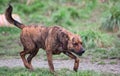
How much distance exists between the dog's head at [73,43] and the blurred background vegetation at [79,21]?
3.34 meters

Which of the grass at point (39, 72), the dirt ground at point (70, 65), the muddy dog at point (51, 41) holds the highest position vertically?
the muddy dog at point (51, 41)

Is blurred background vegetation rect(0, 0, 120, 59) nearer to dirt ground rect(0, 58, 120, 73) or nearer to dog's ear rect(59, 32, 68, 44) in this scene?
dirt ground rect(0, 58, 120, 73)

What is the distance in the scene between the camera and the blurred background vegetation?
535 inches

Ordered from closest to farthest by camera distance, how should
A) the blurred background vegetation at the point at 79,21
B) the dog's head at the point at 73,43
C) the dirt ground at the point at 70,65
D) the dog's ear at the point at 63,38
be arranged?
the dog's head at the point at 73,43
the dog's ear at the point at 63,38
the dirt ground at the point at 70,65
the blurred background vegetation at the point at 79,21

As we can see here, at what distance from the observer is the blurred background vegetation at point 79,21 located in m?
13.6

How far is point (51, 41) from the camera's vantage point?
9.48 m

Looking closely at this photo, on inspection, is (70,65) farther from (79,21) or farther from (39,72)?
(79,21)

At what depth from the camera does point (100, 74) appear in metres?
9.71

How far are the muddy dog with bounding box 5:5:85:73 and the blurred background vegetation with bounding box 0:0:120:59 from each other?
2.97 meters

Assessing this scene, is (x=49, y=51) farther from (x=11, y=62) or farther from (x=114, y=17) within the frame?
(x=114, y=17)

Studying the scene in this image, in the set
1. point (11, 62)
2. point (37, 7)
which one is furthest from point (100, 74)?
point (37, 7)

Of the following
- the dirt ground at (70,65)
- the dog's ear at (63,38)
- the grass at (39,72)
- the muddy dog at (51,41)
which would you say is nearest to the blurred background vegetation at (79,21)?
the dirt ground at (70,65)

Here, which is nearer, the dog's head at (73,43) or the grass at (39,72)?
the dog's head at (73,43)

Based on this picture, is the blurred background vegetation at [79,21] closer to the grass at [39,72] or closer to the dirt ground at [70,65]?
the dirt ground at [70,65]
